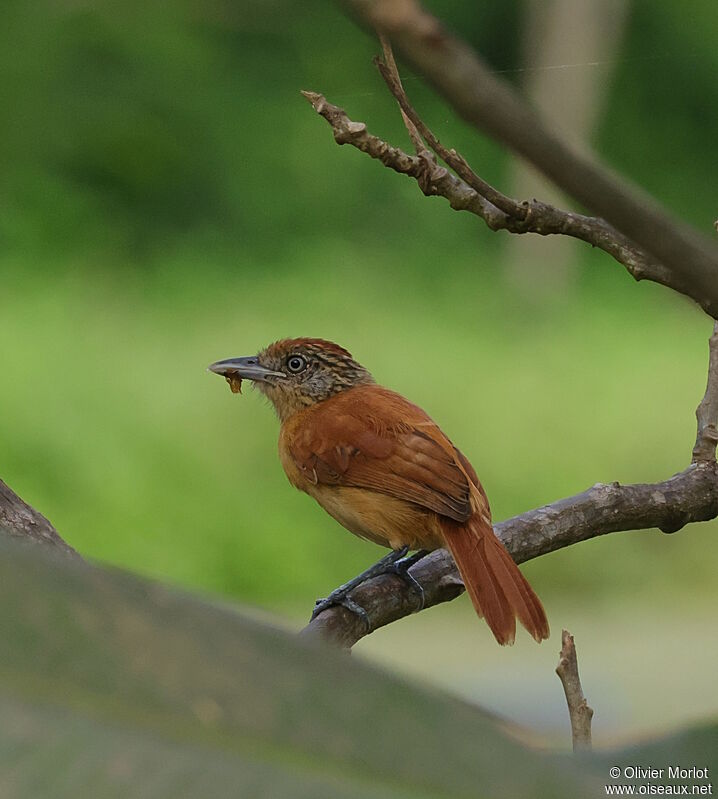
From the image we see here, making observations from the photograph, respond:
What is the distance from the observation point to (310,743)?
0.30 metres

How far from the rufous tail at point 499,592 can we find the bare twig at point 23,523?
26.5 inches

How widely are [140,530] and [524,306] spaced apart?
3.10m

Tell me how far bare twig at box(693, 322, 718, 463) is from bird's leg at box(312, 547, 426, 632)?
0.52 metres

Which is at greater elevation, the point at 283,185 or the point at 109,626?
the point at 283,185

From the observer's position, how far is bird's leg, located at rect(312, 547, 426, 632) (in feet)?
6.63

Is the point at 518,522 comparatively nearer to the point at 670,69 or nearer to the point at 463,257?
the point at 463,257

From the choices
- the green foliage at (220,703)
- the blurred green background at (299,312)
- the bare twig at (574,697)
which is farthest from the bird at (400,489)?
the green foliage at (220,703)

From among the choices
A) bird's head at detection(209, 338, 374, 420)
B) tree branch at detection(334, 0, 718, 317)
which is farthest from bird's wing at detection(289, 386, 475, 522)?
tree branch at detection(334, 0, 718, 317)

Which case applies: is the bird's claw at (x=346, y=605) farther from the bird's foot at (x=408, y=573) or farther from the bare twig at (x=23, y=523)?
the bare twig at (x=23, y=523)

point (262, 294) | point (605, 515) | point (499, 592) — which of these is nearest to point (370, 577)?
point (499, 592)

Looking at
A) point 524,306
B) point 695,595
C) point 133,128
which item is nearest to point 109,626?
point 695,595

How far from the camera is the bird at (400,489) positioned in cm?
203

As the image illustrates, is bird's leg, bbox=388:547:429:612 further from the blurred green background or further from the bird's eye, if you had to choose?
the blurred green background

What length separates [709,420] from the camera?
2.13 meters
